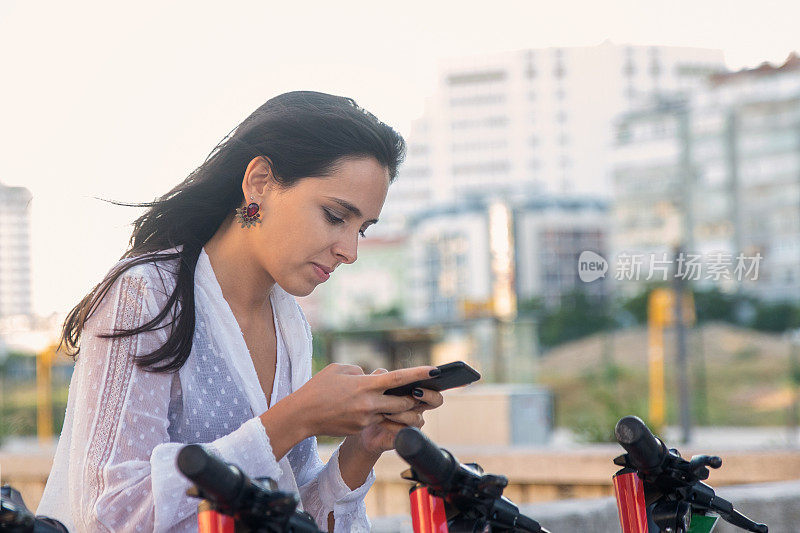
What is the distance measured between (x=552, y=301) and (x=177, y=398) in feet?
174

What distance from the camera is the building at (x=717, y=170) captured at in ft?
181

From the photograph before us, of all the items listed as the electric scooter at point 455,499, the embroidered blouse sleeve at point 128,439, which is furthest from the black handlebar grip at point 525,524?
the embroidered blouse sleeve at point 128,439

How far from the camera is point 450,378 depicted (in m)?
1.49

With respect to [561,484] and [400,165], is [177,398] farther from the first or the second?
[561,484]

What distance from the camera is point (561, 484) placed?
5.48 metres

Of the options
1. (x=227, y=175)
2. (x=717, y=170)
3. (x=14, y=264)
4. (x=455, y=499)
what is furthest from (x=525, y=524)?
(x=717, y=170)

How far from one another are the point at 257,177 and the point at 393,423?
1.80 feet

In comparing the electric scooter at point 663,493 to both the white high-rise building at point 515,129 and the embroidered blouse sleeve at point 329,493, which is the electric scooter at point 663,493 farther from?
the white high-rise building at point 515,129

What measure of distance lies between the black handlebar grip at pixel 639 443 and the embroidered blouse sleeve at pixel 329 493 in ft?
1.94

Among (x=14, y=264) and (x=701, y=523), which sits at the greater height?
(x=701, y=523)

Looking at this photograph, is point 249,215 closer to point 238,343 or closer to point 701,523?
point 238,343

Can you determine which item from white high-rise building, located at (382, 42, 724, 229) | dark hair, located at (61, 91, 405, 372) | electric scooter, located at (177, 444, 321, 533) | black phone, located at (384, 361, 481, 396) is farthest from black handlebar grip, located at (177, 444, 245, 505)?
white high-rise building, located at (382, 42, 724, 229)

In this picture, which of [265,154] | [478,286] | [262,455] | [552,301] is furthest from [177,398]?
[478,286]

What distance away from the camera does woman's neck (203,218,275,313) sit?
1901 millimetres
